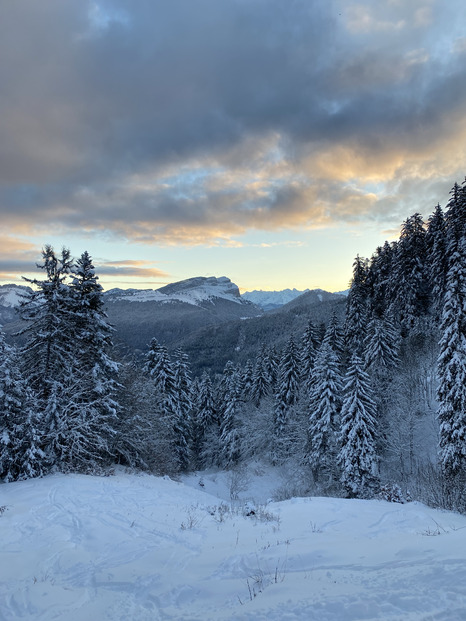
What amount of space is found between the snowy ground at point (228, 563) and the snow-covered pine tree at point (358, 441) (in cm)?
1598

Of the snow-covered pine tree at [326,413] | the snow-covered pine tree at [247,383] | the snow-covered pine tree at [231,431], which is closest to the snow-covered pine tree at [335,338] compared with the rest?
the snow-covered pine tree at [326,413]

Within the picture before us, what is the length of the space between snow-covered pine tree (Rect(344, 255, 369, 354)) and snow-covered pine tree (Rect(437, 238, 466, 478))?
60.8 ft

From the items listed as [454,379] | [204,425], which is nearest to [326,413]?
[454,379]

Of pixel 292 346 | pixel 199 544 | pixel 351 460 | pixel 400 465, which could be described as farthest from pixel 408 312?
pixel 199 544

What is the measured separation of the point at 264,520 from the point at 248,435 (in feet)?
115

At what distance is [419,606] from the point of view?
12.7 ft

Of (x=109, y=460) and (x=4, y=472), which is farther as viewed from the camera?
(x=109, y=460)

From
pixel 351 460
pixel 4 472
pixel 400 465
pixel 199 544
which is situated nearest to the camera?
pixel 199 544

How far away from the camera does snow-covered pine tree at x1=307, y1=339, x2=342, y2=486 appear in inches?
1212

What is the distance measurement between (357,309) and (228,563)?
4294 cm

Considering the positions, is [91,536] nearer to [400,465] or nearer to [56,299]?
[56,299]

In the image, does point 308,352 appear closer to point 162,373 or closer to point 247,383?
point 247,383

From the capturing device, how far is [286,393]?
42.2 m

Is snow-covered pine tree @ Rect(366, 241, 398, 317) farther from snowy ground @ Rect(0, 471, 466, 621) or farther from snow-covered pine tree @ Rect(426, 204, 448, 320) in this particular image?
snowy ground @ Rect(0, 471, 466, 621)
